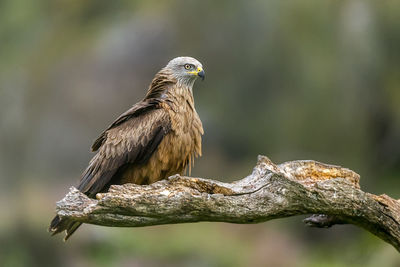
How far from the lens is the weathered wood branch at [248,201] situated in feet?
14.8

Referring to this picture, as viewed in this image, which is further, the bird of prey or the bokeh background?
the bokeh background

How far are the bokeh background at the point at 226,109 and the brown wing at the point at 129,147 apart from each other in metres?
5.07

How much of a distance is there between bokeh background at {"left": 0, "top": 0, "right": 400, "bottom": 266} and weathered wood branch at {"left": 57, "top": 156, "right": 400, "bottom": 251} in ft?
20.6

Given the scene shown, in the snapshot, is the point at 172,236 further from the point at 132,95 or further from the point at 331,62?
the point at 331,62

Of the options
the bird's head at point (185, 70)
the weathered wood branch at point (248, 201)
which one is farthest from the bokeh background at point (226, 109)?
the weathered wood branch at point (248, 201)

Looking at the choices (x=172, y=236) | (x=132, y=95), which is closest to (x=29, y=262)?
(x=172, y=236)

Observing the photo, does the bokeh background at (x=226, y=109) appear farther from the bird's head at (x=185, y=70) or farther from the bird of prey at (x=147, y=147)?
the bird of prey at (x=147, y=147)

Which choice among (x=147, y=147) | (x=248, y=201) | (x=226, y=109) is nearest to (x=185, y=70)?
(x=147, y=147)

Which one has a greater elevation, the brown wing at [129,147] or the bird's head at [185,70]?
the bird's head at [185,70]

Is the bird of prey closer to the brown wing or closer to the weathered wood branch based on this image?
the brown wing

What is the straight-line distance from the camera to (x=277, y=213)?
486 cm

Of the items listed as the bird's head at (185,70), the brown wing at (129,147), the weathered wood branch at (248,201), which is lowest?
the weathered wood branch at (248,201)

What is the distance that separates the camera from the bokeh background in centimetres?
1144

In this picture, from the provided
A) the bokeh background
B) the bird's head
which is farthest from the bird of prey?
the bokeh background
